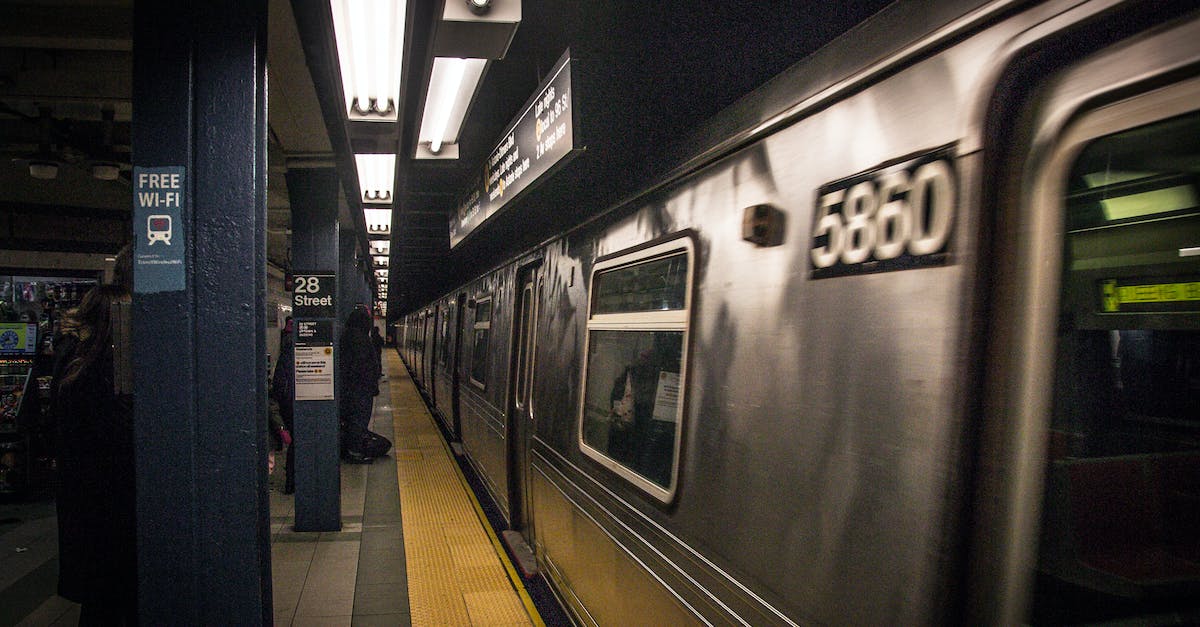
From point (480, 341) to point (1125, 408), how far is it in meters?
Result: 6.51

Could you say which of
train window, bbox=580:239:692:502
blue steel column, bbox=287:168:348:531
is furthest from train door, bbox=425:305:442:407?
train window, bbox=580:239:692:502

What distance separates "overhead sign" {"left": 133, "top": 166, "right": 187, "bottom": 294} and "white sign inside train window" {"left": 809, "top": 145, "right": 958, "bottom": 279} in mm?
1853

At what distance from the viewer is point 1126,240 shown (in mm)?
1336

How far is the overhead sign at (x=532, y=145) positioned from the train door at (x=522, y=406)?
71 centimetres

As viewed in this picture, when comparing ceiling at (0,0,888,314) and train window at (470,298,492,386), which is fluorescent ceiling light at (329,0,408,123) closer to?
ceiling at (0,0,888,314)

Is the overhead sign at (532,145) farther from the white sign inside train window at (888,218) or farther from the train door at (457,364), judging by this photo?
→ the train door at (457,364)

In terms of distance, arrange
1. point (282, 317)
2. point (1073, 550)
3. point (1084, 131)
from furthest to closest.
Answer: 1. point (282, 317)
2. point (1073, 550)
3. point (1084, 131)

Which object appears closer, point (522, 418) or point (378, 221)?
point (522, 418)

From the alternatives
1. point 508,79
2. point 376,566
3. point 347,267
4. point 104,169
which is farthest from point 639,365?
point 347,267

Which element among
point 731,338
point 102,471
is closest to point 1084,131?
point 731,338

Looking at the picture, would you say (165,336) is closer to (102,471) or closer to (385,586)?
(102,471)

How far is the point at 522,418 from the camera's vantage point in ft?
16.6

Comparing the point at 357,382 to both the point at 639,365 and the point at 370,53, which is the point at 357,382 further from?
the point at 639,365

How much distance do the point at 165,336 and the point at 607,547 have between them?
6.28ft
